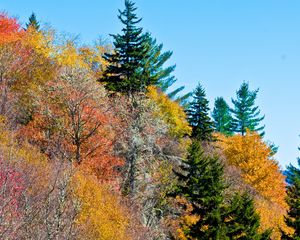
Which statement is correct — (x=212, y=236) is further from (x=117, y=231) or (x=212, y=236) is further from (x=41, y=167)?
(x=41, y=167)

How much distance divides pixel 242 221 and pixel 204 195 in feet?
11.3

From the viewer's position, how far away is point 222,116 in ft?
246

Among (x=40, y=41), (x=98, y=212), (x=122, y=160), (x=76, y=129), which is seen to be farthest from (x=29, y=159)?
(x=40, y=41)

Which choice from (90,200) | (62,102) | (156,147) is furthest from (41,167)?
(156,147)

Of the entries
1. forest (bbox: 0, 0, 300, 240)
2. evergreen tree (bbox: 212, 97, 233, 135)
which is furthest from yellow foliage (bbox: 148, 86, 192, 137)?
evergreen tree (bbox: 212, 97, 233, 135)

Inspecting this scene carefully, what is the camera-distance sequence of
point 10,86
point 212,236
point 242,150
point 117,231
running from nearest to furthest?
point 117,231, point 212,236, point 10,86, point 242,150

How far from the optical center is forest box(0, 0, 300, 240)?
2138 cm

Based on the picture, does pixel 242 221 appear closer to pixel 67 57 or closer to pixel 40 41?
pixel 67 57

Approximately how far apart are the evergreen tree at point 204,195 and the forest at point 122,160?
0.06 meters

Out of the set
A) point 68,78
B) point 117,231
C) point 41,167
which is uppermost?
point 68,78

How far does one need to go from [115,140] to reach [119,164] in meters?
2.22

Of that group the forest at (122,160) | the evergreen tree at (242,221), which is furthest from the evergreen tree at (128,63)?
the evergreen tree at (242,221)

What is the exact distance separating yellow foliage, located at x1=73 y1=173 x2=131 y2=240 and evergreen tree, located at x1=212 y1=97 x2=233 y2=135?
168ft

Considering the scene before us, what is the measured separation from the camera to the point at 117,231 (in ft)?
70.5
